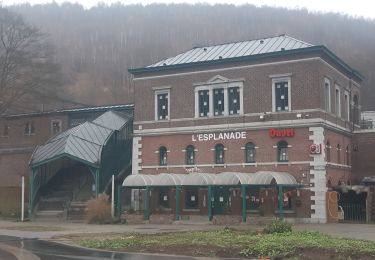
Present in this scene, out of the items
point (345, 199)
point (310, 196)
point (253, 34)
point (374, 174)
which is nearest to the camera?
point (310, 196)

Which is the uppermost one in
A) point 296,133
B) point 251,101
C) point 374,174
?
point 251,101

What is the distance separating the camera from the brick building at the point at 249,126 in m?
38.2

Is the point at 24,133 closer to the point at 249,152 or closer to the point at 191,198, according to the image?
the point at 191,198

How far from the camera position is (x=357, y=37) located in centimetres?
11925

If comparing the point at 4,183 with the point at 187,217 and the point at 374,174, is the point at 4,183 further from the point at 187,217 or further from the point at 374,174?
the point at 374,174

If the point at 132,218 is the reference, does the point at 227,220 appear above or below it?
above

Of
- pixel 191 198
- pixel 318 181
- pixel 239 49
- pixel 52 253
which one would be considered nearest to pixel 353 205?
pixel 318 181

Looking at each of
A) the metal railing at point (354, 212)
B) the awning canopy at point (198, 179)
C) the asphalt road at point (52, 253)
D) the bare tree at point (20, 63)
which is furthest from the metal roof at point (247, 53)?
the asphalt road at point (52, 253)

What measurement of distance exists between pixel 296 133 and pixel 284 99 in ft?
9.01

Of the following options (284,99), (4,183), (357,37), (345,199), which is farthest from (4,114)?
(357,37)

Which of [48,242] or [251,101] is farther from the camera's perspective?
[251,101]

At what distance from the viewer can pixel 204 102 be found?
43.1 metres

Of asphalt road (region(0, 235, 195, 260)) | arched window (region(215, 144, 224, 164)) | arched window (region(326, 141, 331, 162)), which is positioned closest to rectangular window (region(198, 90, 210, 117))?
arched window (region(215, 144, 224, 164))

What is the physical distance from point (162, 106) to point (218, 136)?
590cm
